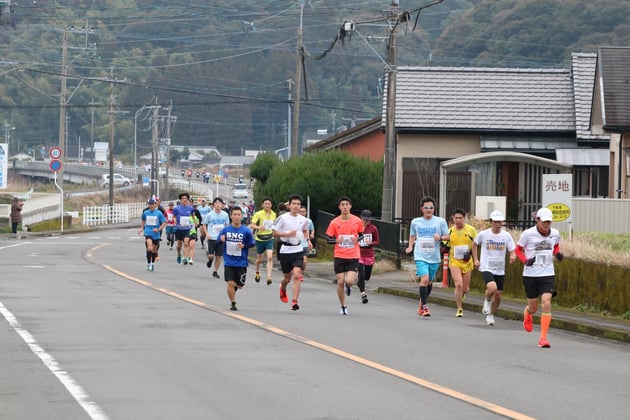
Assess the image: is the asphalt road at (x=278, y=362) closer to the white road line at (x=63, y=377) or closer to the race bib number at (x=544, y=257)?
the white road line at (x=63, y=377)

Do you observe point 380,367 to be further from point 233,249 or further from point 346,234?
point 233,249

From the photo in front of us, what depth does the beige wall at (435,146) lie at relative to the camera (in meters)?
39.1

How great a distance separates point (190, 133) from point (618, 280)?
154817mm

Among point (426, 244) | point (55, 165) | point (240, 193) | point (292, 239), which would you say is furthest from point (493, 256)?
point (240, 193)

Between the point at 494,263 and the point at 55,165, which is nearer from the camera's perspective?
the point at 494,263

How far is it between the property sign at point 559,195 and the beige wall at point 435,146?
15.7m

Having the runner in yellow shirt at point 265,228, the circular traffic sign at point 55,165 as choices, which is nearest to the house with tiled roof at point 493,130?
the runner in yellow shirt at point 265,228

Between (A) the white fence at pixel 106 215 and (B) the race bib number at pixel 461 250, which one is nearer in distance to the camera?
(B) the race bib number at pixel 461 250

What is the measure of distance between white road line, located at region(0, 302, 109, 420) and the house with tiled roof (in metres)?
23.0

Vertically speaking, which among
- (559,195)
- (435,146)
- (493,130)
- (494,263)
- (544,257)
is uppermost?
(493,130)

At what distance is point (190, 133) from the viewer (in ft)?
562

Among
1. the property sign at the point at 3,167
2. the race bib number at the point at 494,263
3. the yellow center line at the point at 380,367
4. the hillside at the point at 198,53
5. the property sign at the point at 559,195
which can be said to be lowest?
the yellow center line at the point at 380,367

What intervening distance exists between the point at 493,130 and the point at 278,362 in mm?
27793

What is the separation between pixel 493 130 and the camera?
3928cm
